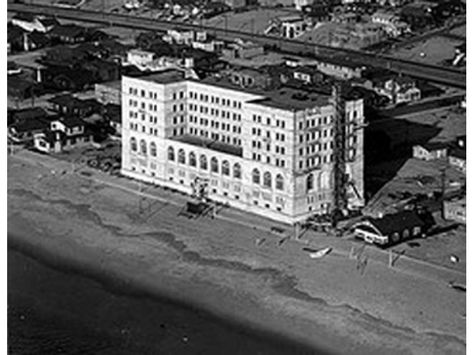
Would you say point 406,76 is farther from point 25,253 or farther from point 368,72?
point 25,253

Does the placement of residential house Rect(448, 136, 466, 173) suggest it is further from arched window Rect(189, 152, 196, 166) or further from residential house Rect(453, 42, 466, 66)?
residential house Rect(453, 42, 466, 66)

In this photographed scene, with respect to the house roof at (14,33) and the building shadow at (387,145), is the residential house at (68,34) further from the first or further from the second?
the building shadow at (387,145)

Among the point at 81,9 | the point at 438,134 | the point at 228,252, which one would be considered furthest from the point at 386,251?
the point at 81,9

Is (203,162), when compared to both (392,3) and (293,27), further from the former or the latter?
(392,3)

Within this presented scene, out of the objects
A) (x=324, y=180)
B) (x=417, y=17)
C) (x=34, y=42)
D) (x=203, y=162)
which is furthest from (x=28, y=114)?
(x=417, y=17)

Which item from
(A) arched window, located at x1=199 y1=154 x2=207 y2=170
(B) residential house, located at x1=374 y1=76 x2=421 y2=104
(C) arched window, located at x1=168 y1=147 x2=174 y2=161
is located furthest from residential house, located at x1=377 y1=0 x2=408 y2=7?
(A) arched window, located at x1=199 y1=154 x2=207 y2=170

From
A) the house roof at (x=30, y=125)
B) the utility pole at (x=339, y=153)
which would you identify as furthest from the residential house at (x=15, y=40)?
the utility pole at (x=339, y=153)
